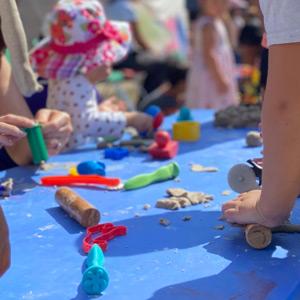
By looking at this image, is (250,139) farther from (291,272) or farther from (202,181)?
(291,272)

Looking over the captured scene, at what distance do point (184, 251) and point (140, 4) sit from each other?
4.75m

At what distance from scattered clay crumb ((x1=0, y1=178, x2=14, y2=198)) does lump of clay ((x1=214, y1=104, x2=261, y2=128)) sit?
0.71 meters

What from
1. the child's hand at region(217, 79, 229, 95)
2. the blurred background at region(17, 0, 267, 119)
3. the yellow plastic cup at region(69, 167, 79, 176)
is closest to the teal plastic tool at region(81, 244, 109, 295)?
the yellow plastic cup at region(69, 167, 79, 176)

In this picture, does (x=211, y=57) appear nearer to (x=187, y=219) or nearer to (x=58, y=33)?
(x=58, y=33)

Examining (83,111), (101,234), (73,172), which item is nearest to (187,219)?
(101,234)

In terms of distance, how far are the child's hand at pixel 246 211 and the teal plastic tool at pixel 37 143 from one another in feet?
1.62

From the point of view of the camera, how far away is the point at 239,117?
1.76 meters

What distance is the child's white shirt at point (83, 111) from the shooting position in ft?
5.48

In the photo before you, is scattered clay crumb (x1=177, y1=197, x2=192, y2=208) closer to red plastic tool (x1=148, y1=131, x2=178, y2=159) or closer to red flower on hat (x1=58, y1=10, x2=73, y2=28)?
red plastic tool (x1=148, y1=131, x2=178, y2=159)

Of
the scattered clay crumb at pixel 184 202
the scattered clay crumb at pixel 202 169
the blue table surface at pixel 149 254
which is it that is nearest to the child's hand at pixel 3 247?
the blue table surface at pixel 149 254

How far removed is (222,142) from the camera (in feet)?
5.17

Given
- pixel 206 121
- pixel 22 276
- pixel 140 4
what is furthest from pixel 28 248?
pixel 140 4

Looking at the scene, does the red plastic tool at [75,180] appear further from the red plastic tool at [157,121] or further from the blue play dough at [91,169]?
the red plastic tool at [157,121]

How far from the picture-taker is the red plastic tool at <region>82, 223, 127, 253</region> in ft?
2.92
